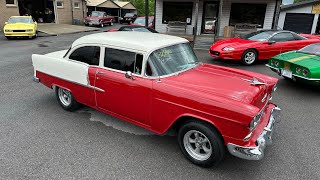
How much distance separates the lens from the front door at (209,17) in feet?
52.5

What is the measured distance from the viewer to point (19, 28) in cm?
1592

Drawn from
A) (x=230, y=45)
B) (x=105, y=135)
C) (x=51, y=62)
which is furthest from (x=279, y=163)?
(x=230, y=45)

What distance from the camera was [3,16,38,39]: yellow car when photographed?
15.8m

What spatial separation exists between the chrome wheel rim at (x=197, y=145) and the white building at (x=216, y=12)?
12649mm

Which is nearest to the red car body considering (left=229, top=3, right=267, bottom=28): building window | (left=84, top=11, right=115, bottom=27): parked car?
(left=229, top=3, right=267, bottom=28): building window

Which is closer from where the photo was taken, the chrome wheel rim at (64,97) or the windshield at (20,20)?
the chrome wheel rim at (64,97)

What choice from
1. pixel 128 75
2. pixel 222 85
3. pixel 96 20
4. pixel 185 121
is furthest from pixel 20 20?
pixel 222 85

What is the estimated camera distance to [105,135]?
4.31 metres

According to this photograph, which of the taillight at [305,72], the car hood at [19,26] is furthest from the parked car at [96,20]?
the taillight at [305,72]

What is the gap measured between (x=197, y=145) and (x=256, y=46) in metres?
7.33

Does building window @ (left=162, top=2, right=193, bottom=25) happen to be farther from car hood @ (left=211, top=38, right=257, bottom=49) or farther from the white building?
car hood @ (left=211, top=38, right=257, bottom=49)

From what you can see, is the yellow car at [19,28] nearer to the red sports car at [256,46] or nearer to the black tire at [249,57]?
the red sports car at [256,46]

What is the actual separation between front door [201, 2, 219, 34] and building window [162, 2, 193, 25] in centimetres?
96

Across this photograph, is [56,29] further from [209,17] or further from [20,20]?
[209,17]
